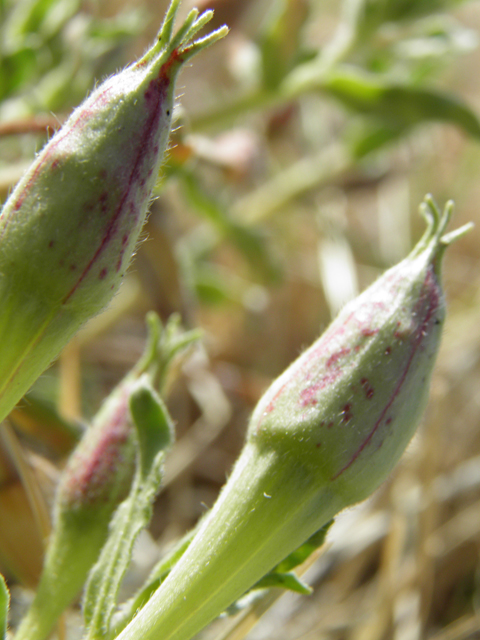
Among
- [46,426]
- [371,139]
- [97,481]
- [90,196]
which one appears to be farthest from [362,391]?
[371,139]

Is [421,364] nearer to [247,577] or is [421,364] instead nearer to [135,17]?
[247,577]

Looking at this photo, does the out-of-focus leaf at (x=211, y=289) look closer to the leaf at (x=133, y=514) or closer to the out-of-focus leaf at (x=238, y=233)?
the out-of-focus leaf at (x=238, y=233)

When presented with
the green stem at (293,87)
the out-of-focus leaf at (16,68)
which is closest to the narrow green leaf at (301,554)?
the out-of-focus leaf at (16,68)

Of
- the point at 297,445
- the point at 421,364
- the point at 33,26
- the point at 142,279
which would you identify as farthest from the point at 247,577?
the point at 33,26

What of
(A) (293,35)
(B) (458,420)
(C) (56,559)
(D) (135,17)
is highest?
(D) (135,17)

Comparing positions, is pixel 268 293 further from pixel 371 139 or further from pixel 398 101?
pixel 398 101
